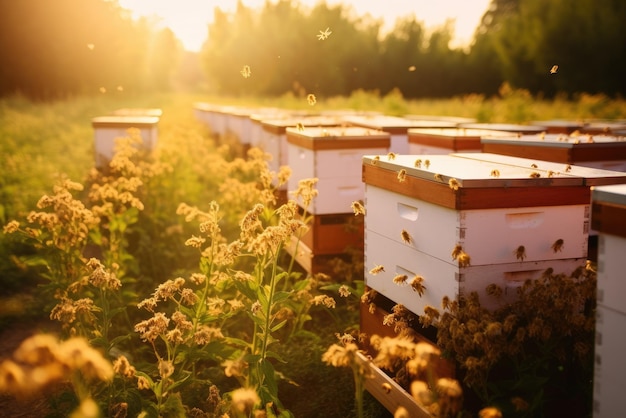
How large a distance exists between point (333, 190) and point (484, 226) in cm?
290

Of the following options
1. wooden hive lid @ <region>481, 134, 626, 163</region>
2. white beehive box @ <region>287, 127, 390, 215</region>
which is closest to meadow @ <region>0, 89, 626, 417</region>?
white beehive box @ <region>287, 127, 390, 215</region>

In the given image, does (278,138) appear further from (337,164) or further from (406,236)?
(406,236)

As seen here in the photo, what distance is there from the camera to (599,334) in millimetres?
2717

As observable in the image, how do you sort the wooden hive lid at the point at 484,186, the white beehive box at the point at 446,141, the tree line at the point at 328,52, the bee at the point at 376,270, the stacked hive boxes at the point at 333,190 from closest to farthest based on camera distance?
the wooden hive lid at the point at 484,186
the bee at the point at 376,270
the stacked hive boxes at the point at 333,190
the white beehive box at the point at 446,141
the tree line at the point at 328,52

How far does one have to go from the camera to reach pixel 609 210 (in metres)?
2.66

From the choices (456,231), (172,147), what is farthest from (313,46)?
(456,231)

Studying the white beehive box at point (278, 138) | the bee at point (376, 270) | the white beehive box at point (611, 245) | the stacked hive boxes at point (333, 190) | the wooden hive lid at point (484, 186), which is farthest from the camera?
the white beehive box at point (278, 138)

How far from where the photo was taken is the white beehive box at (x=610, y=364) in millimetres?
2611

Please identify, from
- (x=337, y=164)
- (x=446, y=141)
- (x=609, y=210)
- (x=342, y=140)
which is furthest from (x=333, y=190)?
(x=609, y=210)

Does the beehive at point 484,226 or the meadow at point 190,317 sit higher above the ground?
the beehive at point 484,226

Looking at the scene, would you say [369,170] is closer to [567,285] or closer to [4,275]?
[567,285]

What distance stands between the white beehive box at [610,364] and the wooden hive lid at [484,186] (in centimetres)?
94

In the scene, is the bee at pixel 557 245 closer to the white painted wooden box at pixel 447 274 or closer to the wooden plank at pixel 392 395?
the white painted wooden box at pixel 447 274

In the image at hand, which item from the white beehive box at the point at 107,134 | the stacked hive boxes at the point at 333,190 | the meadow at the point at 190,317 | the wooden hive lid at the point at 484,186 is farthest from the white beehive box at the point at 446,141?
the white beehive box at the point at 107,134
